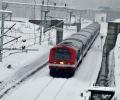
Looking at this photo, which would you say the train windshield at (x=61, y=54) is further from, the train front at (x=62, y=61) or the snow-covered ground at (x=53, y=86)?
the snow-covered ground at (x=53, y=86)

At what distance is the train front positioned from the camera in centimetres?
2967

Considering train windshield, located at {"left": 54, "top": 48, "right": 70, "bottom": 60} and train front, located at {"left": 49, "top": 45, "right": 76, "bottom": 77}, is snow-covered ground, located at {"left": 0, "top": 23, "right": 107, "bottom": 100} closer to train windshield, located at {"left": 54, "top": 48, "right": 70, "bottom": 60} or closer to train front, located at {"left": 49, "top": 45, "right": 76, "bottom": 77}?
train front, located at {"left": 49, "top": 45, "right": 76, "bottom": 77}

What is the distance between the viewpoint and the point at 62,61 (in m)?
29.9

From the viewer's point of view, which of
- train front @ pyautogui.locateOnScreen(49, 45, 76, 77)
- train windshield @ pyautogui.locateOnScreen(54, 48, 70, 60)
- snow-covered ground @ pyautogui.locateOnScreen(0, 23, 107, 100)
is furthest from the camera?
train windshield @ pyautogui.locateOnScreen(54, 48, 70, 60)

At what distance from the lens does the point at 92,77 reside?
101 feet


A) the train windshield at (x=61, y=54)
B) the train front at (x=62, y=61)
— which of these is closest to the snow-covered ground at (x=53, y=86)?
the train front at (x=62, y=61)

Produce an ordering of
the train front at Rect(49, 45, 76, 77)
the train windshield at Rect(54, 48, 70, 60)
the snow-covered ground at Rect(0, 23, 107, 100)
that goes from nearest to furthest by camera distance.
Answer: the snow-covered ground at Rect(0, 23, 107, 100)
the train front at Rect(49, 45, 76, 77)
the train windshield at Rect(54, 48, 70, 60)

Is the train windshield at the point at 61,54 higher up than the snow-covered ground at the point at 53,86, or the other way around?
the train windshield at the point at 61,54

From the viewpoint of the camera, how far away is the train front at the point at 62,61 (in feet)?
97.3

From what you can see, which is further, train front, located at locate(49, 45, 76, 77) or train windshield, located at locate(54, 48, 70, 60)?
train windshield, located at locate(54, 48, 70, 60)

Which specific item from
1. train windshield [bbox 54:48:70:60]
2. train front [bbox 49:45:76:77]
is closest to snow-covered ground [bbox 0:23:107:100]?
train front [bbox 49:45:76:77]

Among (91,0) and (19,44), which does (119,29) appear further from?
(91,0)

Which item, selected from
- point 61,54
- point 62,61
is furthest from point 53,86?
point 61,54

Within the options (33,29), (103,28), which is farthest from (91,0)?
(33,29)
